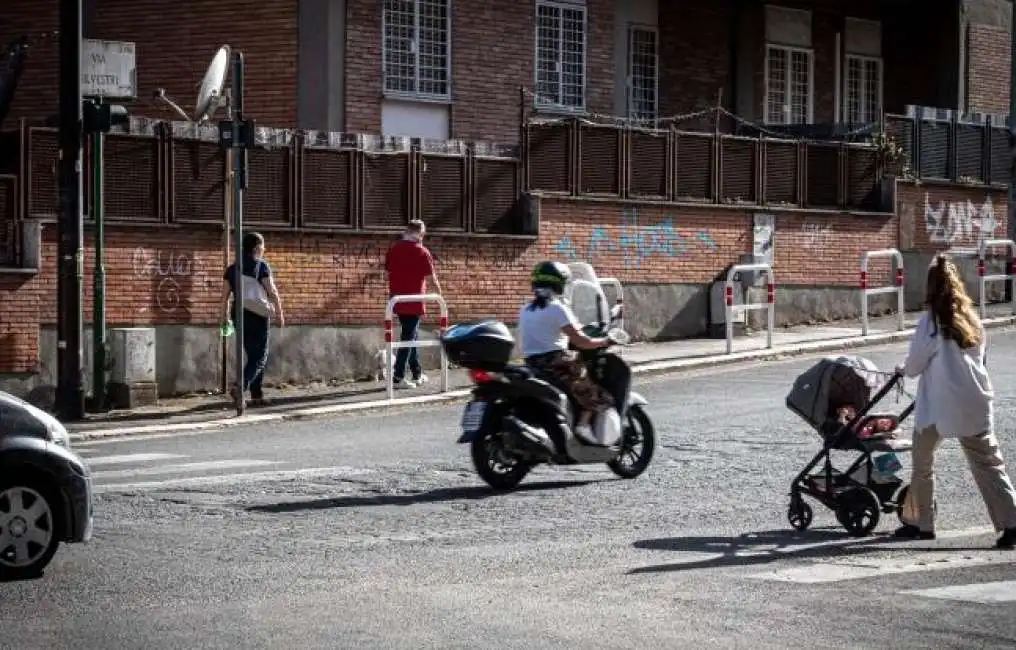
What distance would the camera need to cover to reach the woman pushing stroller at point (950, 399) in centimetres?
1209

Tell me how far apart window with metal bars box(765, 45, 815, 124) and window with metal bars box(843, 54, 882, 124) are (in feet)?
3.92

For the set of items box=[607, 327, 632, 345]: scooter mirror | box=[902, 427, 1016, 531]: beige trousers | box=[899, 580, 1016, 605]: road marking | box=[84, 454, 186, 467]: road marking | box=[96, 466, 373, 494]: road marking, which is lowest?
box=[84, 454, 186, 467]: road marking

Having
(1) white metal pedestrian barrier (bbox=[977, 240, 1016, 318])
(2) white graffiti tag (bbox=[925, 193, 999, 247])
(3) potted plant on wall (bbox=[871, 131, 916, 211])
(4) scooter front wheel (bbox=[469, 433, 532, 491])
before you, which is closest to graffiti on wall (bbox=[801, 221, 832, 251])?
(3) potted plant on wall (bbox=[871, 131, 916, 211])

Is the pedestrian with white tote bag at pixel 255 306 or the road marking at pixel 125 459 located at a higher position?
the pedestrian with white tote bag at pixel 255 306

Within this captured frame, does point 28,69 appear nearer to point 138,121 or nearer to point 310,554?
point 138,121

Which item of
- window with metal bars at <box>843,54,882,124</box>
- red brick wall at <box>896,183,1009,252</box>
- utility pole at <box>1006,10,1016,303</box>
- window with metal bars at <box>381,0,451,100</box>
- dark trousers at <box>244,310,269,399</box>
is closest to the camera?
dark trousers at <box>244,310,269,399</box>

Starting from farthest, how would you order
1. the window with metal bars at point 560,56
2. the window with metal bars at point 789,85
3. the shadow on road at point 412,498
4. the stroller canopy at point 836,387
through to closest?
1. the window with metal bars at point 789,85
2. the window with metal bars at point 560,56
3. the shadow on road at point 412,498
4. the stroller canopy at point 836,387

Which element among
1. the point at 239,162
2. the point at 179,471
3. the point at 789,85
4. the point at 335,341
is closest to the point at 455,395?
the point at 335,341

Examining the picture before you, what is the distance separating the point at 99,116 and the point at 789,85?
20.3 meters

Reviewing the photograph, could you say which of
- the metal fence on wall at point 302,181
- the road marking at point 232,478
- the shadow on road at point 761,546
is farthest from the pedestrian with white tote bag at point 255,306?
Result: the shadow on road at point 761,546

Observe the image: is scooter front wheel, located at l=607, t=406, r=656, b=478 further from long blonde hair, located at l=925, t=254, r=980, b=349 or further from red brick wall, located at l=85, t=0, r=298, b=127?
red brick wall, located at l=85, t=0, r=298, b=127

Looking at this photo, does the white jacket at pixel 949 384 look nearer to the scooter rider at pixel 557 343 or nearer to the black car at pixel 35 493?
the scooter rider at pixel 557 343

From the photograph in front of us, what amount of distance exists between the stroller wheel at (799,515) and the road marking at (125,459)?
6424 millimetres

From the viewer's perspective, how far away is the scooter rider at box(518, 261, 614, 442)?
49.7ft
